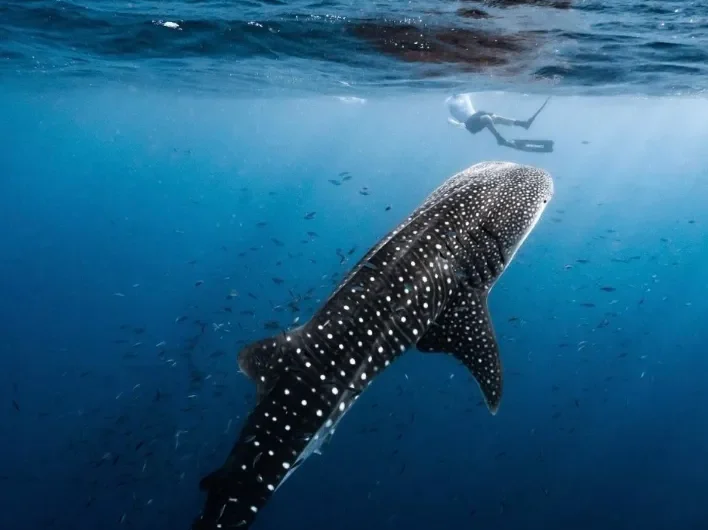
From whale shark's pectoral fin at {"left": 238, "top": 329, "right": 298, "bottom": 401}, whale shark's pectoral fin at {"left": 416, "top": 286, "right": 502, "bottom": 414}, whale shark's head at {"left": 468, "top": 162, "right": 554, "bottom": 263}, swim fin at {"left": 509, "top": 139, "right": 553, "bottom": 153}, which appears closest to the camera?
whale shark's pectoral fin at {"left": 238, "top": 329, "right": 298, "bottom": 401}

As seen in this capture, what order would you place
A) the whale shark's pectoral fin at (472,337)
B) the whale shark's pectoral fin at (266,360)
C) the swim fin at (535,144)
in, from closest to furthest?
the whale shark's pectoral fin at (266,360) < the whale shark's pectoral fin at (472,337) < the swim fin at (535,144)

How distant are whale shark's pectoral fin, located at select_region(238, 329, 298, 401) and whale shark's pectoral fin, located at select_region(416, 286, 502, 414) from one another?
1283mm

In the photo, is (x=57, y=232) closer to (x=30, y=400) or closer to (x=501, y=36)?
(x=30, y=400)

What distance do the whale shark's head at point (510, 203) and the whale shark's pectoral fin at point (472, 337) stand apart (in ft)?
1.83

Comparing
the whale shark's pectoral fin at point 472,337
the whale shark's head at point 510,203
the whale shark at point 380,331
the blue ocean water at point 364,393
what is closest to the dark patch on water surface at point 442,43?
the blue ocean water at point 364,393

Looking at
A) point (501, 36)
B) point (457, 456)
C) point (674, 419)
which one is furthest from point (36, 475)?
point (674, 419)

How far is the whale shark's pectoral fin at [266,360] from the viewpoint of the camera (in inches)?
136

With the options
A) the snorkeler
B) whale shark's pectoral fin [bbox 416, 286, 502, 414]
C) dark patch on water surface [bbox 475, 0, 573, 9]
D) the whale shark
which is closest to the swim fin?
the snorkeler

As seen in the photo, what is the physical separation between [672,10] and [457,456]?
39.9 ft

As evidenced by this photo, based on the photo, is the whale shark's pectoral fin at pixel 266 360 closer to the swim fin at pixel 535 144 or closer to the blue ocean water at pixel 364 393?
the blue ocean water at pixel 364 393

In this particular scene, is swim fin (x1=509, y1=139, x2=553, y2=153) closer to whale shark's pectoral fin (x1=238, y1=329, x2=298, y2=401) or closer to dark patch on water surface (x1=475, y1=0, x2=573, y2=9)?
dark patch on water surface (x1=475, y1=0, x2=573, y2=9)

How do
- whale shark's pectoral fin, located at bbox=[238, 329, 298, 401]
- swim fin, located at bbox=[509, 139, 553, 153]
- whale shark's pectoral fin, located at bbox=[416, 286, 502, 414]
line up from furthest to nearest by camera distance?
swim fin, located at bbox=[509, 139, 553, 153]
whale shark's pectoral fin, located at bbox=[416, 286, 502, 414]
whale shark's pectoral fin, located at bbox=[238, 329, 298, 401]

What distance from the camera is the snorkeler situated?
15711mm

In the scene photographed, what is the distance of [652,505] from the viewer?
14.6 m
